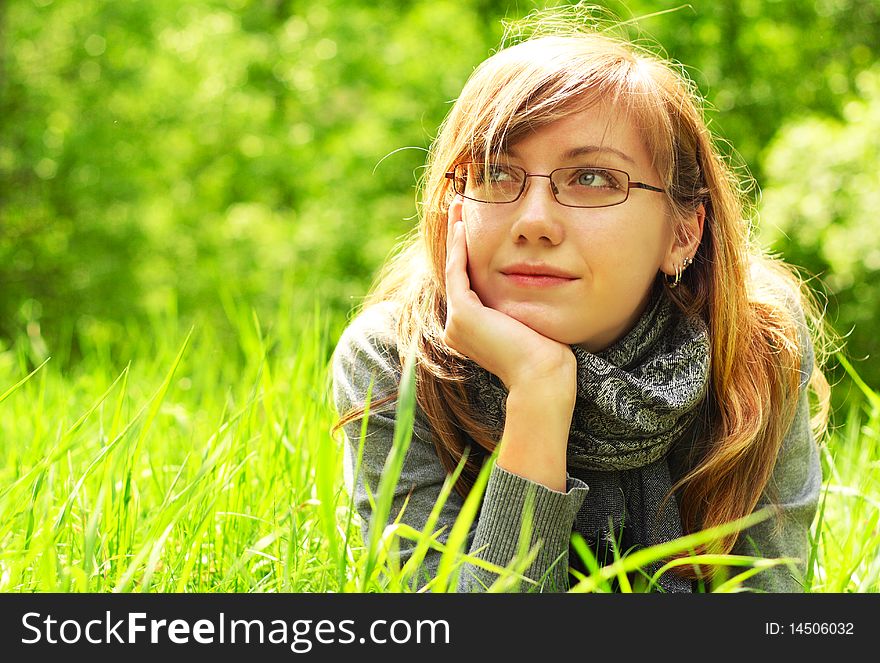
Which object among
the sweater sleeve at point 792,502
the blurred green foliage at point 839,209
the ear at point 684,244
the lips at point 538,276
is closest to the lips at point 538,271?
the lips at point 538,276

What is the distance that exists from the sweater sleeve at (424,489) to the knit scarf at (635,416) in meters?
0.11

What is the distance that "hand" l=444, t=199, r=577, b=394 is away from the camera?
1603mm

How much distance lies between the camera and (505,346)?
161 cm

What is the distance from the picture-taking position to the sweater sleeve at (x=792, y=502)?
177 centimetres

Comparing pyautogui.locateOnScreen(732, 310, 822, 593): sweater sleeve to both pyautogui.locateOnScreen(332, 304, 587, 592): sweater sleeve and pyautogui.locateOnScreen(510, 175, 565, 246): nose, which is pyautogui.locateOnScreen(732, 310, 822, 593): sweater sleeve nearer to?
pyautogui.locateOnScreen(332, 304, 587, 592): sweater sleeve

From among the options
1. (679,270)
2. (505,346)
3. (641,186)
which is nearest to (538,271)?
(505,346)

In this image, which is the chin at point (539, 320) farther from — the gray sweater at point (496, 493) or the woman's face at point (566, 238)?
the gray sweater at point (496, 493)

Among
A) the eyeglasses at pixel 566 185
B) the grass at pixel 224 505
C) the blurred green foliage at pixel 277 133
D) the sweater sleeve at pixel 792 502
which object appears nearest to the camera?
the grass at pixel 224 505

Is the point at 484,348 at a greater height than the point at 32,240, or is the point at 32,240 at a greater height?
the point at 32,240

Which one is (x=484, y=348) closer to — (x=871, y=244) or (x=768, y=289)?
(x=768, y=289)

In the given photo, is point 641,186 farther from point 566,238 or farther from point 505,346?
point 505,346
